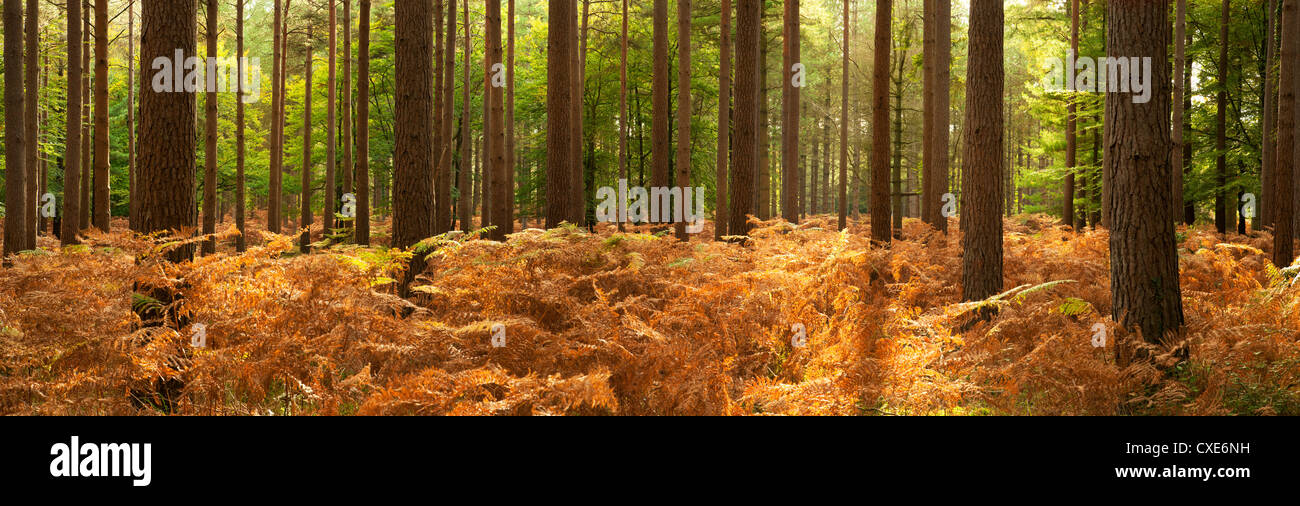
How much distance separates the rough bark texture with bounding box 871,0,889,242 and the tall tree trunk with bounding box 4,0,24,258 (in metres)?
12.4

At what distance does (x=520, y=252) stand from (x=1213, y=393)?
20.6ft

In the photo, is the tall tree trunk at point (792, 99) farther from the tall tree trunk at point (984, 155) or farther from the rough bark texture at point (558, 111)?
the tall tree trunk at point (984, 155)

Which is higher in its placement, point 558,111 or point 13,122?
point 558,111

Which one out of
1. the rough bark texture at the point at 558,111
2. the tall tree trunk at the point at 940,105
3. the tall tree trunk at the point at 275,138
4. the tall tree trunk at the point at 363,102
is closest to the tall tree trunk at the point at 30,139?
the tall tree trunk at the point at 363,102

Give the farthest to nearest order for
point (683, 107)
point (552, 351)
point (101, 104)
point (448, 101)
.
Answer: point (448, 101)
point (683, 107)
point (101, 104)
point (552, 351)

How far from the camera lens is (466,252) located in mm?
8188

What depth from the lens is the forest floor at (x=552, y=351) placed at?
16.3 ft

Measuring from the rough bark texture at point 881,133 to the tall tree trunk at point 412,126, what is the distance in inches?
235

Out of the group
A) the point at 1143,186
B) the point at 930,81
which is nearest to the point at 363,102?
the point at 930,81

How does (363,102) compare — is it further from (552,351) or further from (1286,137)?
(1286,137)

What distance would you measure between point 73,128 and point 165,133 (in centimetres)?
943

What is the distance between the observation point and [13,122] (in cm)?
1099

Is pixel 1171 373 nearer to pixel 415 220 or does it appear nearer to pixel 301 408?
pixel 301 408
